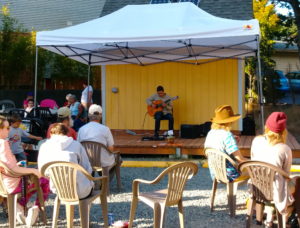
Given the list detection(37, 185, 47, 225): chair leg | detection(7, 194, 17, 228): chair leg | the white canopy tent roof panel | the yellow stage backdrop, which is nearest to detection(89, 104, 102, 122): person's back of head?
detection(37, 185, 47, 225): chair leg

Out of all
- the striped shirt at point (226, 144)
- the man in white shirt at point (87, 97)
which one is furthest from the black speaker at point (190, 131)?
the striped shirt at point (226, 144)

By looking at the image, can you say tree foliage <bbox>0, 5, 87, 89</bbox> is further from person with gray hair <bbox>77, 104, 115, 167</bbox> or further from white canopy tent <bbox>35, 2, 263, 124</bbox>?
person with gray hair <bbox>77, 104, 115, 167</bbox>

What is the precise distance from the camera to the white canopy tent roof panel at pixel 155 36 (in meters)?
7.67

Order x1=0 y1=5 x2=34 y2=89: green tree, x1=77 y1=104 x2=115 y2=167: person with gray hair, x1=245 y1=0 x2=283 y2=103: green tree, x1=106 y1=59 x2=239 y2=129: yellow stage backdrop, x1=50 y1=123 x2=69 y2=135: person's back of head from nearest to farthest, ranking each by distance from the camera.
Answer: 1. x1=50 y1=123 x2=69 y2=135: person's back of head
2. x1=77 y1=104 x2=115 y2=167: person with gray hair
3. x1=106 y1=59 x2=239 y2=129: yellow stage backdrop
4. x1=0 y1=5 x2=34 y2=89: green tree
5. x1=245 y1=0 x2=283 y2=103: green tree

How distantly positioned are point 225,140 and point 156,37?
3.28 m

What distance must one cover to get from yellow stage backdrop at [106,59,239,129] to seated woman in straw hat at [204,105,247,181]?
5249 mm

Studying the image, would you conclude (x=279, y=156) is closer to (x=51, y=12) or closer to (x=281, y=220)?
(x=281, y=220)

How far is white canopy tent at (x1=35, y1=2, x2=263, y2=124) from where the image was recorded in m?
7.67

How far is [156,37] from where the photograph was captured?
25.4 feet

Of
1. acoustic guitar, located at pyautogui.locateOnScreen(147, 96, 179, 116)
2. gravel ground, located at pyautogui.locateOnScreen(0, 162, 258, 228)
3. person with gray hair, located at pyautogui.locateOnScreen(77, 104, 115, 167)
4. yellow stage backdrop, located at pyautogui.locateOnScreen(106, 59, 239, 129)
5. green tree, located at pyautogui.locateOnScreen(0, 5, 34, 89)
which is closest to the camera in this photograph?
gravel ground, located at pyautogui.locateOnScreen(0, 162, 258, 228)

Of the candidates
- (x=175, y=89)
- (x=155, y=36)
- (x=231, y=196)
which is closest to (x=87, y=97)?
(x=175, y=89)

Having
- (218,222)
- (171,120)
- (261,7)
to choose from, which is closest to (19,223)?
(218,222)

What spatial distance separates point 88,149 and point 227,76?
534cm

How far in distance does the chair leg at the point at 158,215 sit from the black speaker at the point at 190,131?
5.61 m
